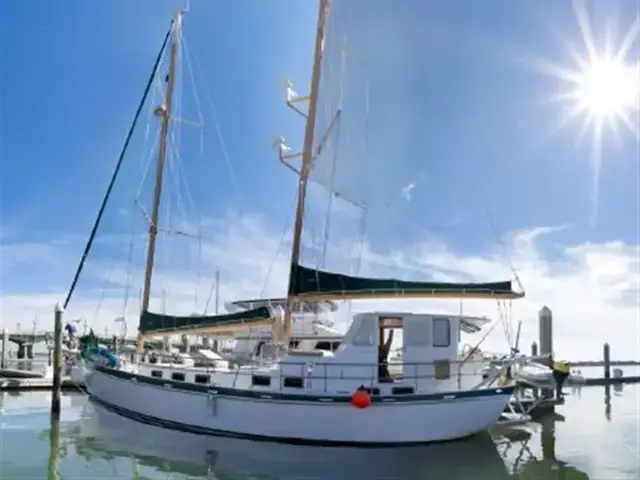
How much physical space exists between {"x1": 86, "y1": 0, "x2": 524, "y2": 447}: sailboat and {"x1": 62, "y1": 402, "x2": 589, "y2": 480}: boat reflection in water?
425 mm

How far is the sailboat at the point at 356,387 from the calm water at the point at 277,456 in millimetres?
454

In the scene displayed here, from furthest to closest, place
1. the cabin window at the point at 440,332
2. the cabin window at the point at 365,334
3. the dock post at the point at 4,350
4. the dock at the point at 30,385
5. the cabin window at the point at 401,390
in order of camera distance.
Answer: the dock post at the point at 4,350 < the dock at the point at 30,385 < the cabin window at the point at 440,332 < the cabin window at the point at 365,334 < the cabin window at the point at 401,390

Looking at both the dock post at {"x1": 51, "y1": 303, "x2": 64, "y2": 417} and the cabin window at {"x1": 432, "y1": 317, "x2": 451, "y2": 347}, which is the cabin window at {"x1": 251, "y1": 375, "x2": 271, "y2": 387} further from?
the dock post at {"x1": 51, "y1": 303, "x2": 64, "y2": 417}

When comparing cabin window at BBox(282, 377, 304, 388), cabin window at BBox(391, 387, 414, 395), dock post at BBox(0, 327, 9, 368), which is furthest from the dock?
cabin window at BBox(391, 387, 414, 395)

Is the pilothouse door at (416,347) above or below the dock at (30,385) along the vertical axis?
above

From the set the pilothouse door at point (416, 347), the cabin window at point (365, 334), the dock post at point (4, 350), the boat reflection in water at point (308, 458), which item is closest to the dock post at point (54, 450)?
the boat reflection in water at point (308, 458)

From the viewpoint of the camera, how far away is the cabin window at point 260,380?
17.8m

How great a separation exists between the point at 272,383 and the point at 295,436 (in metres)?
1.53

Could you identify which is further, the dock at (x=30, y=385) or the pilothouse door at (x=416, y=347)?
the dock at (x=30, y=385)

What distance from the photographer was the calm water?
1434 cm

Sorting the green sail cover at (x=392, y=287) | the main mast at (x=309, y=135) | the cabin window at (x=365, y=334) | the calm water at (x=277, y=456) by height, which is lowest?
the calm water at (x=277, y=456)

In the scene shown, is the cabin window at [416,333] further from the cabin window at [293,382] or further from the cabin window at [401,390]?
the cabin window at [293,382]

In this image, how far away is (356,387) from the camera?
17.2 meters

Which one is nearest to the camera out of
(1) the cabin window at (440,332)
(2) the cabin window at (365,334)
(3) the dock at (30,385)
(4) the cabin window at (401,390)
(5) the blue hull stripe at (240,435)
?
(5) the blue hull stripe at (240,435)
